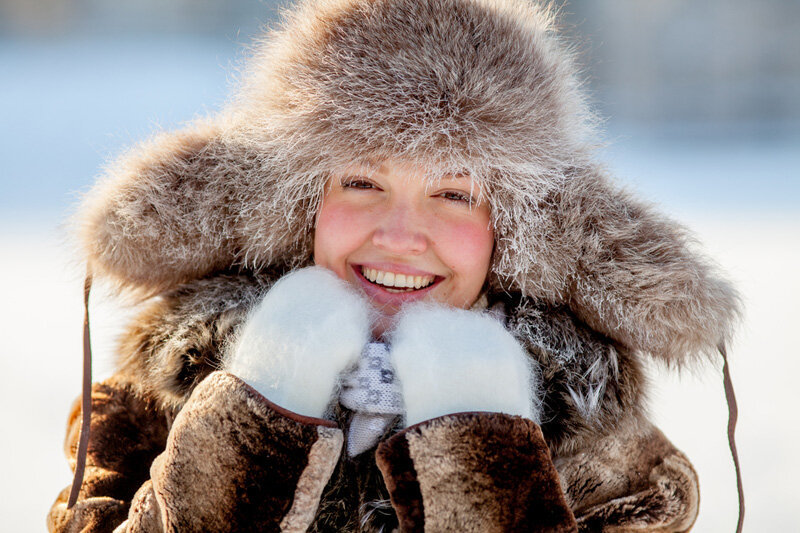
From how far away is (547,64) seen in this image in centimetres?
96

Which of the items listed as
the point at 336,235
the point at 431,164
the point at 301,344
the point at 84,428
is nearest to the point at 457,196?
the point at 431,164

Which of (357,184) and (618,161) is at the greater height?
(618,161)

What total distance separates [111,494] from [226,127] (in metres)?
0.61

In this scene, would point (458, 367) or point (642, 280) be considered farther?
point (642, 280)

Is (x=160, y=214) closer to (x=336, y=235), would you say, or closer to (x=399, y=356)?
(x=336, y=235)

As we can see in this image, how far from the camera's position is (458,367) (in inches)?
31.4

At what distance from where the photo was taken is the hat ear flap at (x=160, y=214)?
100cm

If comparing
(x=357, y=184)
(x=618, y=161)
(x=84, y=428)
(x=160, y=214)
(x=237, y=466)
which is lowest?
(x=84, y=428)

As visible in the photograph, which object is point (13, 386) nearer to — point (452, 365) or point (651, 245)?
point (452, 365)

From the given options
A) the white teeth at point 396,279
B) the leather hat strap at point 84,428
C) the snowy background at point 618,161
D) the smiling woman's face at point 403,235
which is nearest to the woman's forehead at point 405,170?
the smiling woman's face at point 403,235

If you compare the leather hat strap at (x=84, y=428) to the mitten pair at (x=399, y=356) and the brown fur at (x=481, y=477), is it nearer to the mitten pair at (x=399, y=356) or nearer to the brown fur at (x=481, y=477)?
the mitten pair at (x=399, y=356)

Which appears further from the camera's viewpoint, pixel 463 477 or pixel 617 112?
pixel 617 112

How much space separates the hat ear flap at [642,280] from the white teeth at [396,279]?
0.74ft

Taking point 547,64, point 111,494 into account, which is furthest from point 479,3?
point 111,494
